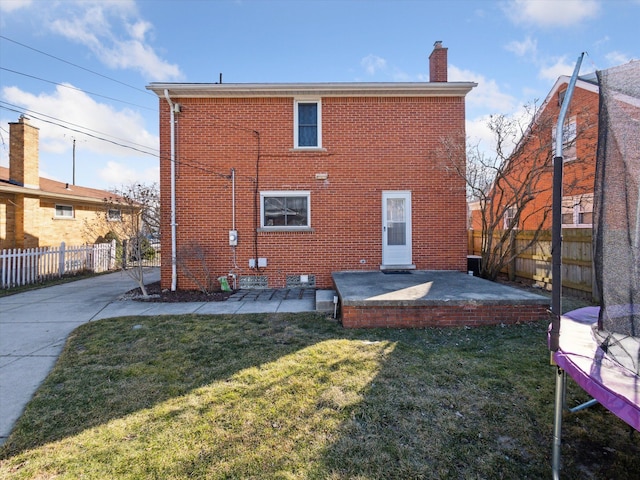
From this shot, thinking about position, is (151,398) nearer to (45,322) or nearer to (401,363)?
(401,363)

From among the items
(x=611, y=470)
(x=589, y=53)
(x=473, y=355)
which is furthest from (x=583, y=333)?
(x=589, y=53)

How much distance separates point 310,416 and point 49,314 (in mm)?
6554

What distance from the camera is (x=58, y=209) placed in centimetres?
1352

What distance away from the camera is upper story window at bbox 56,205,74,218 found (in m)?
13.5

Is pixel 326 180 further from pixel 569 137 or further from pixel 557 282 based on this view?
pixel 557 282

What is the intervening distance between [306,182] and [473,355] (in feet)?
19.8

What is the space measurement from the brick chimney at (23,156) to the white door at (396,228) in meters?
13.3

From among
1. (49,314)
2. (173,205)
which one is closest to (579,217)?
(173,205)

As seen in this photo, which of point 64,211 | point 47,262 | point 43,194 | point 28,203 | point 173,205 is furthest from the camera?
point 64,211

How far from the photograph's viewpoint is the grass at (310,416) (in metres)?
2.21

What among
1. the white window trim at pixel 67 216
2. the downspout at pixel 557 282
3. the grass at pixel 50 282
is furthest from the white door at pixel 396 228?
the white window trim at pixel 67 216

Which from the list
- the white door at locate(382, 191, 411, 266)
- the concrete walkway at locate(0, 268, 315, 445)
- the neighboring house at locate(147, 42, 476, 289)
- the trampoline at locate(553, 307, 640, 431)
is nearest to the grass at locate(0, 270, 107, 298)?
the concrete walkway at locate(0, 268, 315, 445)

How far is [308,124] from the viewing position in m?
8.88

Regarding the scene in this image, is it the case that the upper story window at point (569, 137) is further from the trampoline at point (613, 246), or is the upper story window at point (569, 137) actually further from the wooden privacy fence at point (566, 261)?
the trampoline at point (613, 246)
